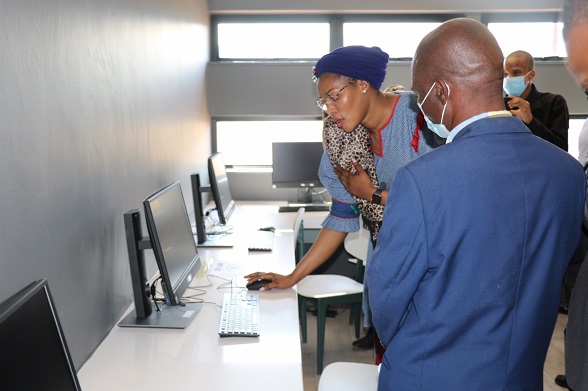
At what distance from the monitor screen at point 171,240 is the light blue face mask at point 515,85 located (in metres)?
2.11

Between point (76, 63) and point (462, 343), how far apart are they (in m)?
1.34

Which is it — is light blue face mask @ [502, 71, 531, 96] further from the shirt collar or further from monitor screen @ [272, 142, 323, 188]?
the shirt collar

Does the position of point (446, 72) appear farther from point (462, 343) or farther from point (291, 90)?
point (291, 90)

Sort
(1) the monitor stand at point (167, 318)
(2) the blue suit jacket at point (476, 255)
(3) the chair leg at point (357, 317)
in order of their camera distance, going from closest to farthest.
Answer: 1. (2) the blue suit jacket at point (476, 255)
2. (1) the monitor stand at point (167, 318)
3. (3) the chair leg at point (357, 317)

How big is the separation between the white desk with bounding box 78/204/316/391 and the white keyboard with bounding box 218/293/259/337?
0.9 inches

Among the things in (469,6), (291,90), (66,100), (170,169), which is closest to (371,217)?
(66,100)

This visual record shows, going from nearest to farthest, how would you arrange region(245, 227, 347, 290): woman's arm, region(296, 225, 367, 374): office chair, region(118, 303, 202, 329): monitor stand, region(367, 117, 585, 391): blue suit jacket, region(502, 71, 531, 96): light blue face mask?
region(367, 117, 585, 391): blue suit jacket
region(118, 303, 202, 329): monitor stand
region(245, 227, 347, 290): woman's arm
region(296, 225, 367, 374): office chair
region(502, 71, 531, 96): light blue face mask

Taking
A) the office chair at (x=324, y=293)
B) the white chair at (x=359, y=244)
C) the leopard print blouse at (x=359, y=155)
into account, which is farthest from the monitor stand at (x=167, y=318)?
the white chair at (x=359, y=244)

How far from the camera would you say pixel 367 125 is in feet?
6.33

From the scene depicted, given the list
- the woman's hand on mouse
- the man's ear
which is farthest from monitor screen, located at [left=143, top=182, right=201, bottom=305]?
the man's ear

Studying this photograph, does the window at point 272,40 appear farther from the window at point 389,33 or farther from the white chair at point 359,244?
the white chair at point 359,244

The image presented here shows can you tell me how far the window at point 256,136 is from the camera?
15.7 feet

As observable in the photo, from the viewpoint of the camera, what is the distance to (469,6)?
4512mm

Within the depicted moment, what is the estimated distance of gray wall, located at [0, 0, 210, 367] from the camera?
52.8 inches
